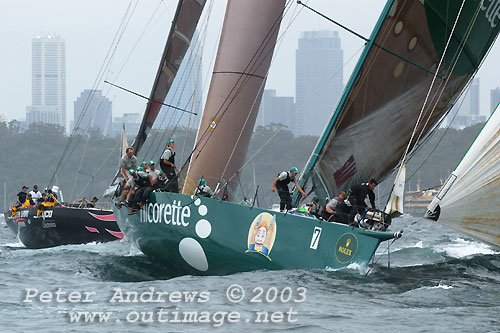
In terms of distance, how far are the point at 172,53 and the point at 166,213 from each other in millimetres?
5950

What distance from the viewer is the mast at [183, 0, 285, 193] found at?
556 inches

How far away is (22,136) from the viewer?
99.8 metres

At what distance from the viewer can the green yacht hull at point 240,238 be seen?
10.6m

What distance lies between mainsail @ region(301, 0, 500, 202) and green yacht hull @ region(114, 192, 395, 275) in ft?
3.89

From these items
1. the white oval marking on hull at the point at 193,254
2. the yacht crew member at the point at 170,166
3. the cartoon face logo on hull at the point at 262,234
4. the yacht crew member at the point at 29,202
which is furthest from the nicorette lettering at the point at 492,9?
the yacht crew member at the point at 29,202

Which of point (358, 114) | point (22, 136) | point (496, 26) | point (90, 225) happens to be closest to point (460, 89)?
point (496, 26)

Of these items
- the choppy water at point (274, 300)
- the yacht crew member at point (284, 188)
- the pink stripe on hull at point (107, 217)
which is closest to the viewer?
the choppy water at point (274, 300)

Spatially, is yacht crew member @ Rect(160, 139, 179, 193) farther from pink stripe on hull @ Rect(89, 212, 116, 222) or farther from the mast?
pink stripe on hull @ Rect(89, 212, 116, 222)

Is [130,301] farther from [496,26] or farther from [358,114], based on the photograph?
[496,26]

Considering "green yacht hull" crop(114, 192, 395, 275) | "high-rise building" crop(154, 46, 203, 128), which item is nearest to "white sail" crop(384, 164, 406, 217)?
"green yacht hull" crop(114, 192, 395, 275)

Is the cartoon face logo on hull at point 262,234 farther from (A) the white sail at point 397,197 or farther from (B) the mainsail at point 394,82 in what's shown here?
(A) the white sail at point 397,197

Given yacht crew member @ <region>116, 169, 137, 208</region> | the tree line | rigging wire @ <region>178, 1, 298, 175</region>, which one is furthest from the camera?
the tree line

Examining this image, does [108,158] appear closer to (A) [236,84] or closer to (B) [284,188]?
(A) [236,84]

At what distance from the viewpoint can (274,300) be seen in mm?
9359
